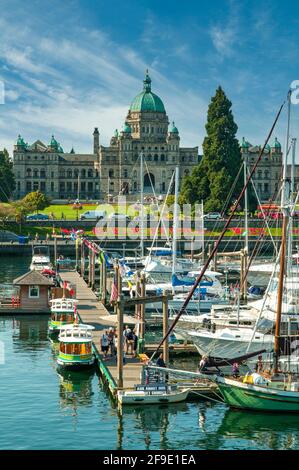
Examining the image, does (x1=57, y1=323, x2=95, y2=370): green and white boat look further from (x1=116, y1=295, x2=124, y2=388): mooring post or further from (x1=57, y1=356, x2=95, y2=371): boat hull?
(x1=116, y1=295, x2=124, y2=388): mooring post

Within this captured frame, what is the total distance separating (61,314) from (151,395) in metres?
18.8

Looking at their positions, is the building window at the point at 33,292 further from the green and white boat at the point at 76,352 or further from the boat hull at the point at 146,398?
the boat hull at the point at 146,398

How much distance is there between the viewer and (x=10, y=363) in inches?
1752

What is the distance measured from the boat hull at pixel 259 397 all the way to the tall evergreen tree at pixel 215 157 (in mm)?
92844

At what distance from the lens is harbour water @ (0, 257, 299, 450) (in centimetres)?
3178

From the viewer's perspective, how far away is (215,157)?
130500mm

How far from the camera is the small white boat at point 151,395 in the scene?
35.7 metres

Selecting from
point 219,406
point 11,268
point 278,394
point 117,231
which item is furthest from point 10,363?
point 117,231

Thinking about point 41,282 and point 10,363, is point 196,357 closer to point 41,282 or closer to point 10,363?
point 10,363

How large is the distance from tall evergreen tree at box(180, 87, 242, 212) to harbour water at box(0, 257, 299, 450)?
89199mm

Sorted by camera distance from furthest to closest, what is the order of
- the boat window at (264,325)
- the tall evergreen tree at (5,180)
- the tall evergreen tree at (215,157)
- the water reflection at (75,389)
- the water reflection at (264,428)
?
the tall evergreen tree at (5,180)
the tall evergreen tree at (215,157)
the boat window at (264,325)
the water reflection at (75,389)
the water reflection at (264,428)

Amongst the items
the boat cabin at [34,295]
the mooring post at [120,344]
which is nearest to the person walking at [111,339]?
the mooring post at [120,344]
